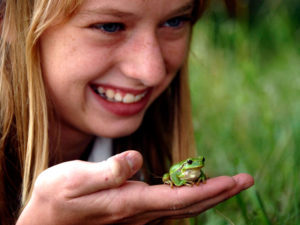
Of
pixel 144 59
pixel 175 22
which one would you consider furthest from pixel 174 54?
pixel 144 59

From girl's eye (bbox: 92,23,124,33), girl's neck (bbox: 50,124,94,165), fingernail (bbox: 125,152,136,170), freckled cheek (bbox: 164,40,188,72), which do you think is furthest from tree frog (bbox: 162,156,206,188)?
girl's neck (bbox: 50,124,94,165)

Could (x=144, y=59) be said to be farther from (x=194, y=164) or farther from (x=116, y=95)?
(x=194, y=164)

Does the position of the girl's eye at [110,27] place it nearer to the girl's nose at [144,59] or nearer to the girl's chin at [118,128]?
the girl's nose at [144,59]

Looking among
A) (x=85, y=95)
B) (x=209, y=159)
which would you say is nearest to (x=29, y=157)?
(x=85, y=95)

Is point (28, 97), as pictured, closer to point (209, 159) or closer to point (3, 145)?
point (3, 145)

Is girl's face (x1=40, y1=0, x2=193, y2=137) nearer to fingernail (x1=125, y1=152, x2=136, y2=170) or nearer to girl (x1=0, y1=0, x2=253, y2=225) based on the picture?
girl (x1=0, y1=0, x2=253, y2=225)

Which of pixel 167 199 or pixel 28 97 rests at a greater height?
pixel 28 97
